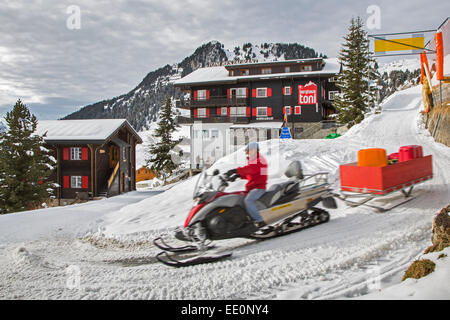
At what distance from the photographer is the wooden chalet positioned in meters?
19.1

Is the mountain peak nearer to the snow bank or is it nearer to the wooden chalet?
the wooden chalet

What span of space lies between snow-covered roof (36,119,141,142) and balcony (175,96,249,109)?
14.4 m

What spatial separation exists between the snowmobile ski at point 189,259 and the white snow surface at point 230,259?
0.13 m

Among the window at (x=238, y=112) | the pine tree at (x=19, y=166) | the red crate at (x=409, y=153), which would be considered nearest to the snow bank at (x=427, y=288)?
the red crate at (x=409, y=153)

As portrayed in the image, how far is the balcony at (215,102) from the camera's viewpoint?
109 feet

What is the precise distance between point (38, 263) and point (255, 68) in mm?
33047

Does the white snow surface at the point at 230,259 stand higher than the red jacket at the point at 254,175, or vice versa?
the red jacket at the point at 254,175

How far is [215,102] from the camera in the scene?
111 feet

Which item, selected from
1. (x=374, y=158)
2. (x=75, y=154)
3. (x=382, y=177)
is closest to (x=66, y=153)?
(x=75, y=154)

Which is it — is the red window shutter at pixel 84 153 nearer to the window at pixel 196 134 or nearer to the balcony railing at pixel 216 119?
the balcony railing at pixel 216 119

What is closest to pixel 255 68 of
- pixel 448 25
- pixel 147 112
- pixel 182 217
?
pixel 448 25

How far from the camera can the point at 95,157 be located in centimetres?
1978
